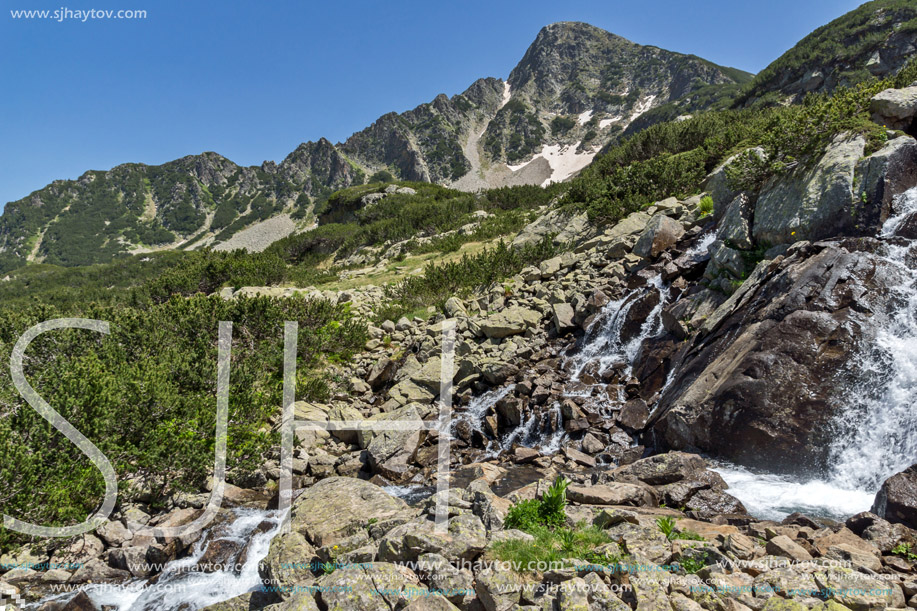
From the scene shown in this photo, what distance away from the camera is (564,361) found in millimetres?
11758

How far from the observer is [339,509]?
5.98 m

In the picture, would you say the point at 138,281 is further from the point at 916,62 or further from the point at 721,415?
the point at 916,62

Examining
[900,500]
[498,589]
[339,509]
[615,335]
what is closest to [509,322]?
[615,335]

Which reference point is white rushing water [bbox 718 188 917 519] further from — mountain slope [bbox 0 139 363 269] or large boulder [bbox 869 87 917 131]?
mountain slope [bbox 0 139 363 269]

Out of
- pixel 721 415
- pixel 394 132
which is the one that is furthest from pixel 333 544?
pixel 394 132

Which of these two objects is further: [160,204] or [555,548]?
[160,204]

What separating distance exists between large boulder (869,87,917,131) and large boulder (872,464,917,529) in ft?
29.3

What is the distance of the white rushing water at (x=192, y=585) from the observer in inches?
210

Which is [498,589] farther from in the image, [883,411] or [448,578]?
[883,411]

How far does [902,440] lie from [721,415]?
229 centimetres

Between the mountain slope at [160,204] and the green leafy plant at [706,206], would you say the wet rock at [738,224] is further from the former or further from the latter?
the mountain slope at [160,204]

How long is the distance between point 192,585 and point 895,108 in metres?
16.8

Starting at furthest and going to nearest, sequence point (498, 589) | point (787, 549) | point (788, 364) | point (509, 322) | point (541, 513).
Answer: point (509, 322) < point (788, 364) < point (541, 513) < point (787, 549) < point (498, 589)

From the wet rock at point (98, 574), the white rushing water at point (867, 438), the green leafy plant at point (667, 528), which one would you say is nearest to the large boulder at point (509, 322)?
the white rushing water at point (867, 438)
